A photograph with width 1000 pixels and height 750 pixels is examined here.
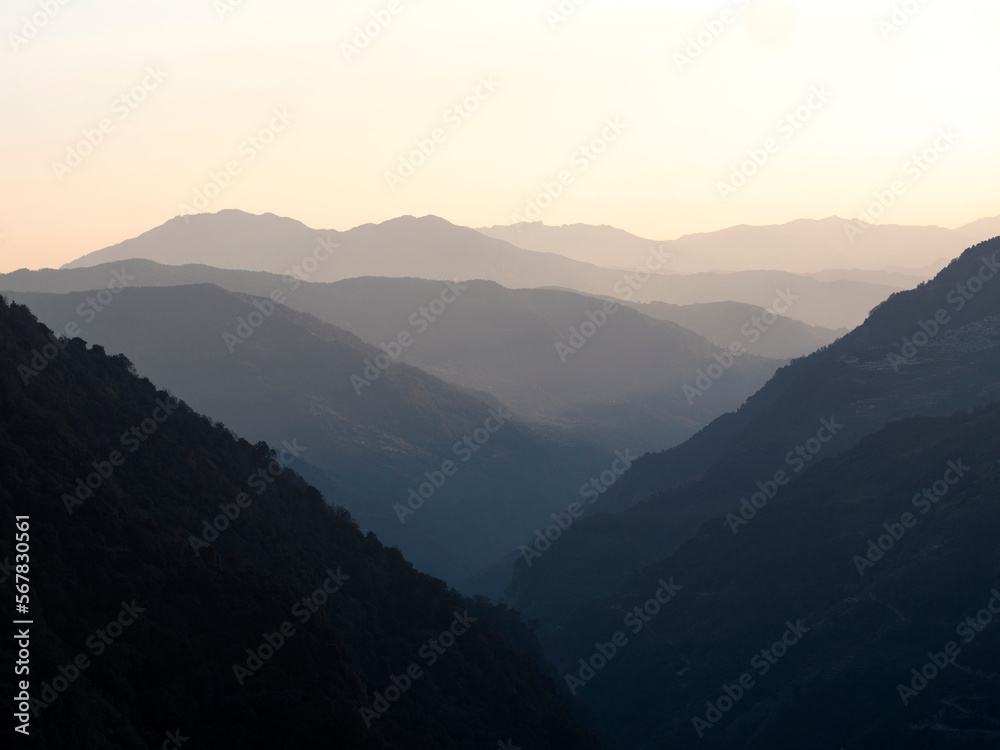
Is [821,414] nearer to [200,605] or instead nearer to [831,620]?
[831,620]

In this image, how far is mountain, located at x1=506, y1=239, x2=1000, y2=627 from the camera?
115250 mm

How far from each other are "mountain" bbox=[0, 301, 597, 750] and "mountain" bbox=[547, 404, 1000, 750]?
58.4 feet

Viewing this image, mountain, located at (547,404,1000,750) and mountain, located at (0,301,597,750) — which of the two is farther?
mountain, located at (547,404,1000,750)

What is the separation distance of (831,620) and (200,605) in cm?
5533

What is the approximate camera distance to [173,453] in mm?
55219

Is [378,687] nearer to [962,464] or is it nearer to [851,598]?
[851,598]

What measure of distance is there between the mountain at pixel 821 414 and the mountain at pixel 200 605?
5105cm

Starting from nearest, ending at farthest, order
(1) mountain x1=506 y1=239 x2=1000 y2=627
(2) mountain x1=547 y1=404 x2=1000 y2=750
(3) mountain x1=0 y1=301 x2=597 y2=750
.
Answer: (3) mountain x1=0 y1=301 x2=597 y2=750, (2) mountain x1=547 y1=404 x2=1000 y2=750, (1) mountain x1=506 y1=239 x2=1000 y2=627

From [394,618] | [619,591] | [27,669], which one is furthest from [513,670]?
[619,591]

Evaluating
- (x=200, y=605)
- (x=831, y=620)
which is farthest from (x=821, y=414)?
(x=200, y=605)

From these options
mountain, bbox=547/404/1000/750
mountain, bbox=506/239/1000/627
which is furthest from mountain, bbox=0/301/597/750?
mountain, bbox=506/239/1000/627

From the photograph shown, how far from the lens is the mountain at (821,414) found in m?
115

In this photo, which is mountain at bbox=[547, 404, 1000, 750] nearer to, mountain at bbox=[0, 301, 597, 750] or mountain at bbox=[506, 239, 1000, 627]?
mountain at bbox=[506, 239, 1000, 627]

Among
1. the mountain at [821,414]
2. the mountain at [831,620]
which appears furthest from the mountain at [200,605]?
the mountain at [821,414]
